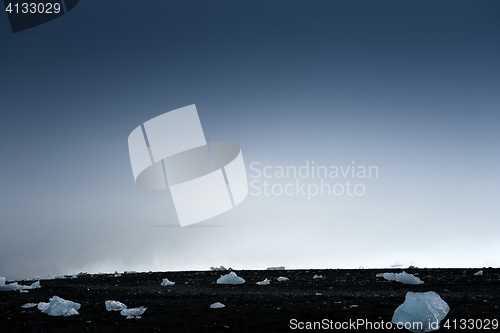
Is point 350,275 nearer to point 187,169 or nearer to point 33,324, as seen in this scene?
point 187,169

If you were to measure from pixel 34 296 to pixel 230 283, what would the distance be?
22.7 feet

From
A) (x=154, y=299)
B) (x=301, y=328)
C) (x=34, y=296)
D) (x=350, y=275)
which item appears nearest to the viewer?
(x=301, y=328)

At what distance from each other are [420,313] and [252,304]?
4.39m

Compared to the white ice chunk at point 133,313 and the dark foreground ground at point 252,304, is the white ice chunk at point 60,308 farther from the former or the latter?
the white ice chunk at point 133,313

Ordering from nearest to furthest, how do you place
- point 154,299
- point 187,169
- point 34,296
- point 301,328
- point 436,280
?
point 301,328
point 154,299
point 34,296
point 436,280
point 187,169

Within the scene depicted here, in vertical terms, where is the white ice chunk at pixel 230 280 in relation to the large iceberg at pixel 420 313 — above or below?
above

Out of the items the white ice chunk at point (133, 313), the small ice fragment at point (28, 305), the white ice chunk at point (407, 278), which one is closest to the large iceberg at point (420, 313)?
the white ice chunk at point (133, 313)

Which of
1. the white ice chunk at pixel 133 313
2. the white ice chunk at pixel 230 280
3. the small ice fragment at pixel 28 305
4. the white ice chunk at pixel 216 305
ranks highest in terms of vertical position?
the white ice chunk at pixel 230 280

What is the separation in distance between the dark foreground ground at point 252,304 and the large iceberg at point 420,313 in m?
0.24

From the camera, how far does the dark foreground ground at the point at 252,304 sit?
371 inches

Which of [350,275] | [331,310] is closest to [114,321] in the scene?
[331,310]

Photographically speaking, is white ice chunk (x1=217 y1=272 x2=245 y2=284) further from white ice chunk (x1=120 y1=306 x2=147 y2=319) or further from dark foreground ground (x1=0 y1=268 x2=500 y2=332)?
white ice chunk (x1=120 y1=306 x2=147 y2=319)

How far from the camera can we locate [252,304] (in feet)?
38.2

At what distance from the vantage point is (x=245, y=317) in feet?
32.8
